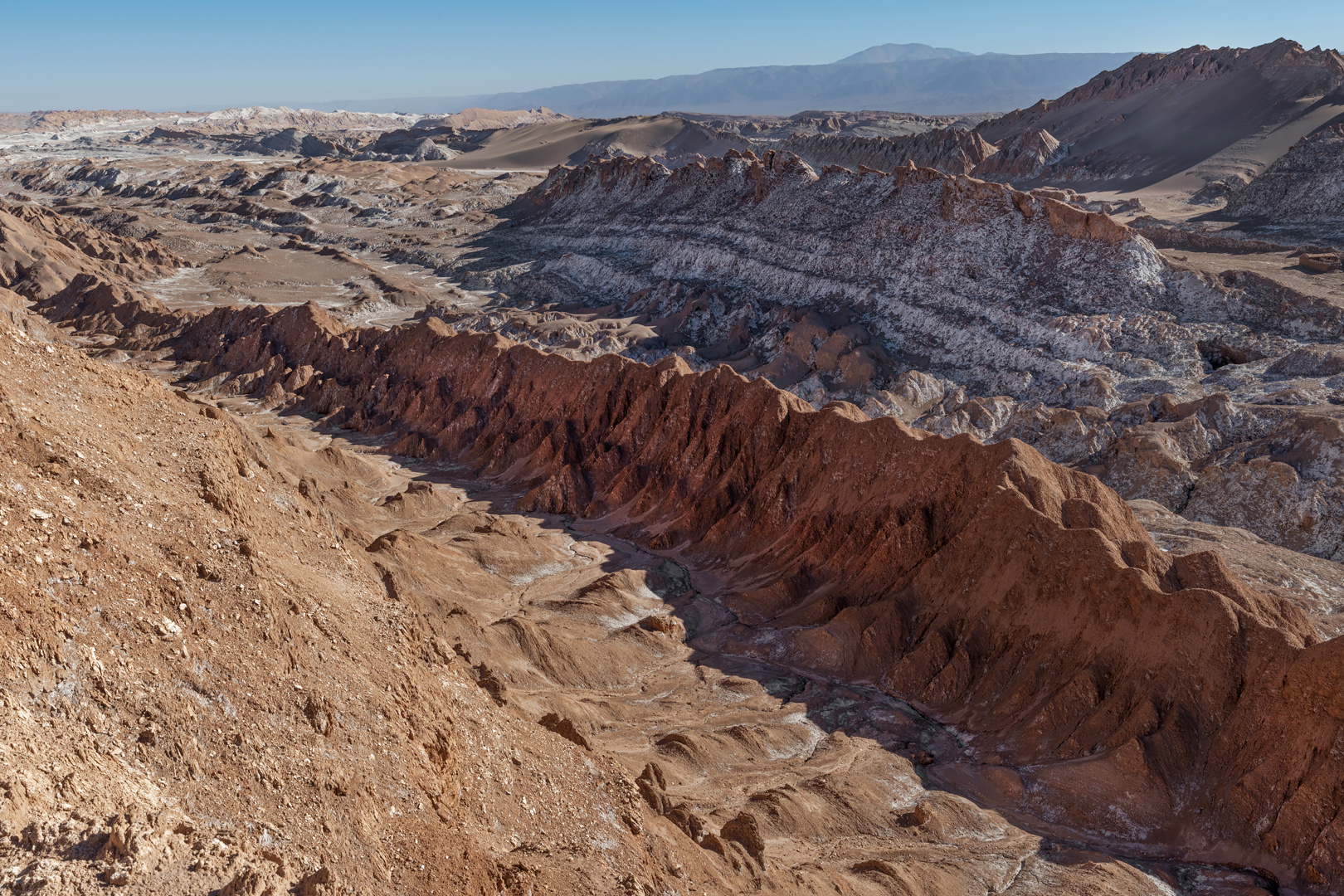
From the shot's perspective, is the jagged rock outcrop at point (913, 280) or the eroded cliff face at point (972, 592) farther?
the jagged rock outcrop at point (913, 280)

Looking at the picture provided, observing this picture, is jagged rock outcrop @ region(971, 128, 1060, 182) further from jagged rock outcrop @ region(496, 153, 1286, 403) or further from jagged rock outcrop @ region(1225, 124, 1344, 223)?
jagged rock outcrop @ region(496, 153, 1286, 403)

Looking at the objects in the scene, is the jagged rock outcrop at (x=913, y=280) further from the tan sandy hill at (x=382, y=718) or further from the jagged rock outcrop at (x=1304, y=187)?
the jagged rock outcrop at (x=1304, y=187)

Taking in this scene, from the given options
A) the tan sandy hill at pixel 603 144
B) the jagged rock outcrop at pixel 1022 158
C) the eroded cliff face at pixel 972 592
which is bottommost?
the eroded cliff face at pixel 972 592

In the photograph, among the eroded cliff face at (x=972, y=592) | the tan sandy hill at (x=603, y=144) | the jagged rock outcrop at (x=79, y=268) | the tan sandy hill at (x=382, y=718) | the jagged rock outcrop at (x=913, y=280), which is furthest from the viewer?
the tan sandy hill at (x=603, y=144)

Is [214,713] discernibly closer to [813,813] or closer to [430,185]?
[813,813]

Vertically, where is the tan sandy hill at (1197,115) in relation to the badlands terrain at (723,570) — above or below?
above

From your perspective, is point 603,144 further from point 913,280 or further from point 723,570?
point 723,570

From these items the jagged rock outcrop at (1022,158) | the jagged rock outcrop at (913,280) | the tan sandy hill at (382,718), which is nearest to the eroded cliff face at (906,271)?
the jagged rock outcrop at (913,280)

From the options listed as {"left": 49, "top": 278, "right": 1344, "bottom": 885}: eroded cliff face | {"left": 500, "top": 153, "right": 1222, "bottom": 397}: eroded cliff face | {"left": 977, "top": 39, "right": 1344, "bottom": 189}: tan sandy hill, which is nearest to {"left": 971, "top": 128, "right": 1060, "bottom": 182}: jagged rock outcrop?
{"left": 977, "top": 39, "right": 1344, "bottom": 189}: tan sandy hill
